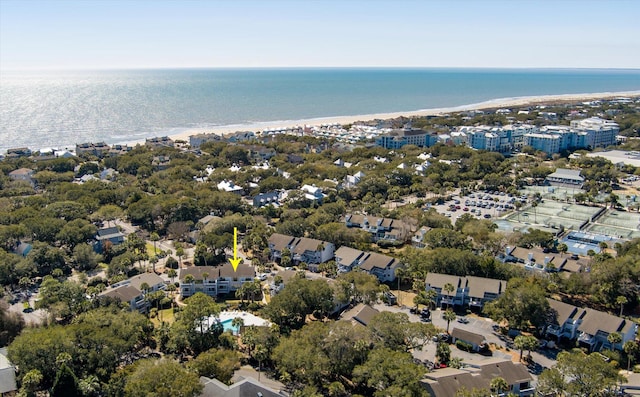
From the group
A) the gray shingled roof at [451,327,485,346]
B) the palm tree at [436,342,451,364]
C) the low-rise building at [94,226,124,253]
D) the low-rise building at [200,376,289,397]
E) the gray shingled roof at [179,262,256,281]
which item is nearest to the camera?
the low-rise building at [200,376,289,397]

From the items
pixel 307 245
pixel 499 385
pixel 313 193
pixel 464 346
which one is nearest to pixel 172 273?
pixel 307 245

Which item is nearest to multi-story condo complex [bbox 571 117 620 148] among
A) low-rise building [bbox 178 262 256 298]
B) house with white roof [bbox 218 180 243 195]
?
house with white roof [bbox 218 180 243 195]

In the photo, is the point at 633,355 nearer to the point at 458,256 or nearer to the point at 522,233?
the point at 458,256

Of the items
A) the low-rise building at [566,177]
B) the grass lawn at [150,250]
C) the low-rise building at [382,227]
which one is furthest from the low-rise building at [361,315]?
the low-rise building at [566,177]

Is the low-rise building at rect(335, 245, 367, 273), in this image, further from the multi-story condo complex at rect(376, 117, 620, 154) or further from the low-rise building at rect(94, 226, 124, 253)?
the multi-story condo complex at rect(376, 117, 620, 154)

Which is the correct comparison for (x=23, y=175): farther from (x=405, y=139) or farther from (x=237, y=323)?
(x=405, y=139)

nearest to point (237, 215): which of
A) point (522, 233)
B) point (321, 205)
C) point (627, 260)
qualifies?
point (321, 205)

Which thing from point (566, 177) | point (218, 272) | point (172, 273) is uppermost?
point (566, 177)

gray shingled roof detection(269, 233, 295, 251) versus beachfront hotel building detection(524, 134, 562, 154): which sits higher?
beachfront hotel building detection(524, 134, 562, 154)
